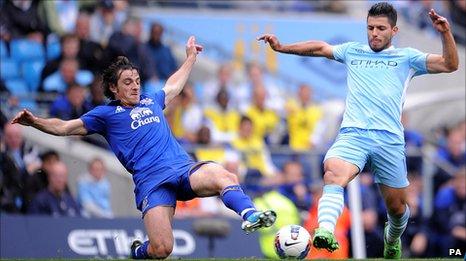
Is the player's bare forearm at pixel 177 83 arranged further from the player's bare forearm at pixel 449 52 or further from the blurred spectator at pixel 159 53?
the blurred spectator at pixel 159 53

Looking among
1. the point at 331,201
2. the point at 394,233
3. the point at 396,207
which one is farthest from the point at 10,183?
the point at 331,201

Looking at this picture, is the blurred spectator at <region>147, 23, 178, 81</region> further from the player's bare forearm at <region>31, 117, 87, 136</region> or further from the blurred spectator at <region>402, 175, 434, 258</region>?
the player's bare forearm at <region>31, 117, 87, 136</region>

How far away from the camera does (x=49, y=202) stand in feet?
59.7

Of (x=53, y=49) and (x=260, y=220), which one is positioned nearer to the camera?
(x=260, y=220)

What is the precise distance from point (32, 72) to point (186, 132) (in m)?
2.71

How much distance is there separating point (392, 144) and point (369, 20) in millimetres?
1275

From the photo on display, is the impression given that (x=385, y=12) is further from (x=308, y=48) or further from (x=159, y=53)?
(x=159, y=53)

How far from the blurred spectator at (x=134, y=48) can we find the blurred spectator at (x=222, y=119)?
3.96 feet

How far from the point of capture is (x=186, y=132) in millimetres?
21125

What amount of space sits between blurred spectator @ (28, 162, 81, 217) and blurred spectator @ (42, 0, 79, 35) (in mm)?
4248

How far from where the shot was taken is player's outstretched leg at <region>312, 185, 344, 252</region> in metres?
11.9

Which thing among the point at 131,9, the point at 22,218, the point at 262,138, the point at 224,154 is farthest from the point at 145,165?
the point at 131,9

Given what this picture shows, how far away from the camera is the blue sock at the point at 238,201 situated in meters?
12.6

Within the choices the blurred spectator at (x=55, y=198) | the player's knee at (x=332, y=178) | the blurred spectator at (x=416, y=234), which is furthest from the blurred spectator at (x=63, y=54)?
the player's knee at (x=332, y=178)
